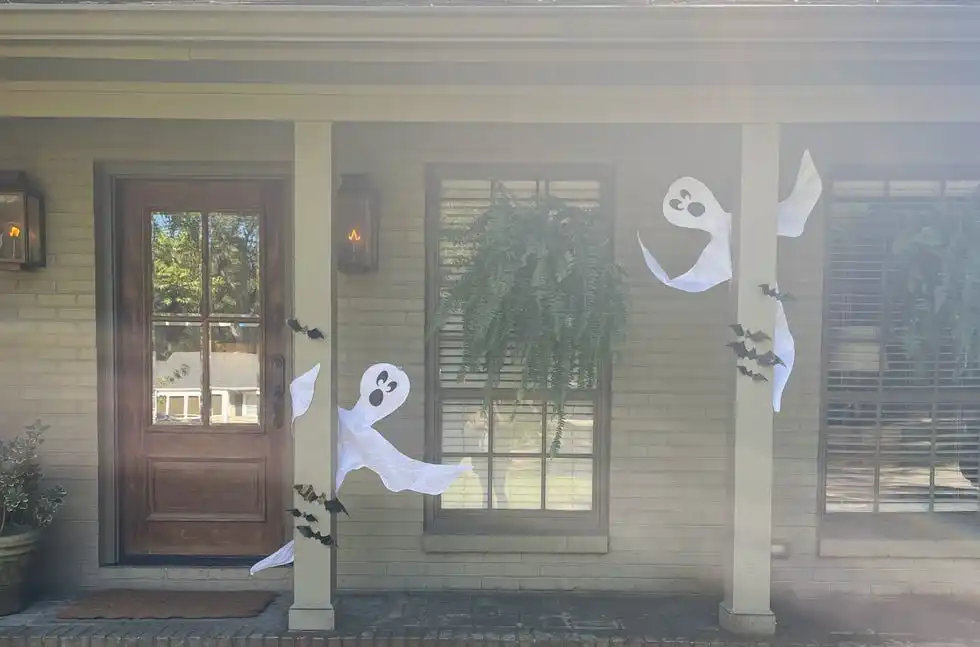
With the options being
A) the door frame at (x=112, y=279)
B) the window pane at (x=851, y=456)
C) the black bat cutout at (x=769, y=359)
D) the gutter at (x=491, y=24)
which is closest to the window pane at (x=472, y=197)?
the door frame at (x=112, y=279)

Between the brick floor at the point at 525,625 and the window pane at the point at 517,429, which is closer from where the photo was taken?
the brick floor at the point at 525,625

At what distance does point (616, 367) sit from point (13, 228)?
3107mm

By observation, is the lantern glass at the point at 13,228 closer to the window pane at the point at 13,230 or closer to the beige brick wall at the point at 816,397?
the window pane at the point at 13,230

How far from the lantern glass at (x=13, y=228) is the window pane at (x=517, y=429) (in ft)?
8.22

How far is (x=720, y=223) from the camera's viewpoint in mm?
3283

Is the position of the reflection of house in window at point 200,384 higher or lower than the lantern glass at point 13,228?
lower

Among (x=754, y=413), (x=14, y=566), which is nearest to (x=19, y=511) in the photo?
(x=14, y=566)

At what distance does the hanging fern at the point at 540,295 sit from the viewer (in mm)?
3125

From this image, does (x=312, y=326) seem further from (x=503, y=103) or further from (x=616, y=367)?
(x=616, y=367)

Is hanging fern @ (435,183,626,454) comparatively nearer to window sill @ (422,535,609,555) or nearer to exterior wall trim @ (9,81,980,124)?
exterior wall trim @ (9,81,980,124)

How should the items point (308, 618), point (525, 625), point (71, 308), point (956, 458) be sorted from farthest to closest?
point (956, 458) < point (71, 308) < point (525, 625) < point (308, 618)

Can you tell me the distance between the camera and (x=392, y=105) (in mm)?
3225

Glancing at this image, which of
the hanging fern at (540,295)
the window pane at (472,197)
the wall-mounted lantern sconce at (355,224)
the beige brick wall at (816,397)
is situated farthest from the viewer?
the window pane at (472,197)

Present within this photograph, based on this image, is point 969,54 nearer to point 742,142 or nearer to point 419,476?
point 742,142
